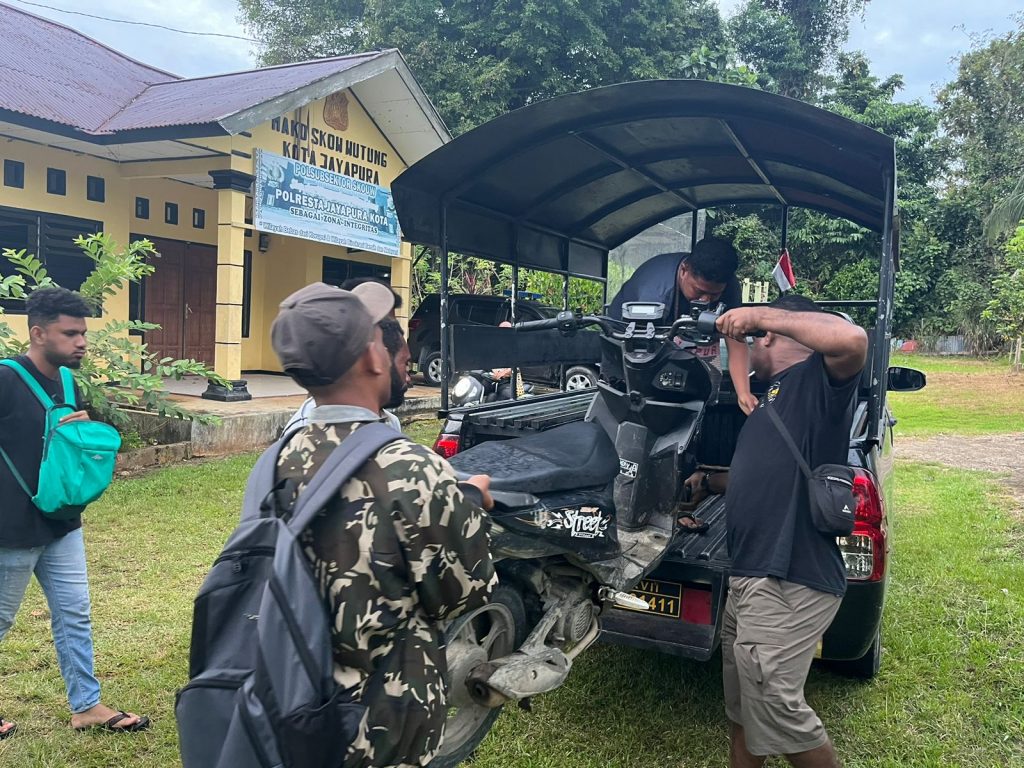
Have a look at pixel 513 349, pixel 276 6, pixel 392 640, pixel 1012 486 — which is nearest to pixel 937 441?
pixel 1012 486

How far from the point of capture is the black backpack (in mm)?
1534

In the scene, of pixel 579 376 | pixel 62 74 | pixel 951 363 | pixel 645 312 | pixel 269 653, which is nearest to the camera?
pixel 269 653

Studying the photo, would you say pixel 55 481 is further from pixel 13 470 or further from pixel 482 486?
pixel 482 486

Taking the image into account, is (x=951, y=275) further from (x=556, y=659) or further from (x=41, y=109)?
(x=556, y=659)

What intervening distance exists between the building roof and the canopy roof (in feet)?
17.9

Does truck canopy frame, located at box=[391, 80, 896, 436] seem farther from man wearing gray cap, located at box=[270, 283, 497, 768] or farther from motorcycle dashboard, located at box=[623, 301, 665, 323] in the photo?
man wearing gray cap, located at box=[270, 283, 497, 768]

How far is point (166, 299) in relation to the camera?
13.0m

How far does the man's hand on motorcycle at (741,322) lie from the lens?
8.55 feet

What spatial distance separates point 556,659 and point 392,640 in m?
1.04

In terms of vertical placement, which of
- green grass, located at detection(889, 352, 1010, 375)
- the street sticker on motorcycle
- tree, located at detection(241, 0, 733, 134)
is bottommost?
the street sticker on motorcycle

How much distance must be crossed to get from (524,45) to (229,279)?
1378cm

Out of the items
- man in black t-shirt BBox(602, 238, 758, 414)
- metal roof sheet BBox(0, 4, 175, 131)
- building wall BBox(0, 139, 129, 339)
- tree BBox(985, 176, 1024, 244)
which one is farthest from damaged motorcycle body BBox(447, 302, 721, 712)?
tree BBox(985, 176, 1024, 244)

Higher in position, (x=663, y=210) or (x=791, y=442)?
(x=663, y=210)

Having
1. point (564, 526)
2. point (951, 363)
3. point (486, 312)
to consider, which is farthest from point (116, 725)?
point (951, 363)
